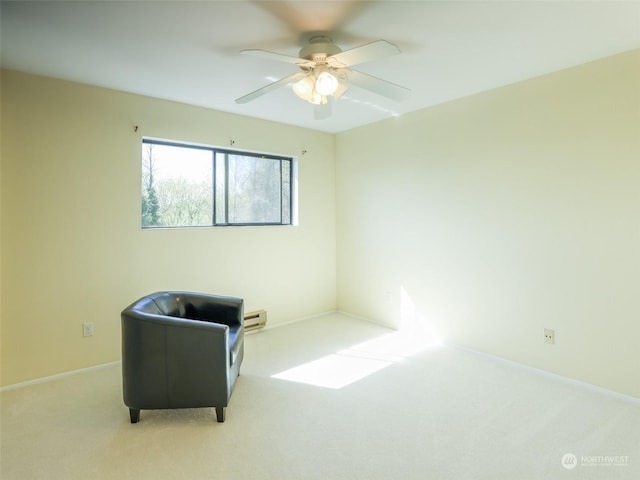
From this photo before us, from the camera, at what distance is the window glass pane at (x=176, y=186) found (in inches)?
133

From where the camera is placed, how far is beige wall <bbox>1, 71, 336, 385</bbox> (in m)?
2.68

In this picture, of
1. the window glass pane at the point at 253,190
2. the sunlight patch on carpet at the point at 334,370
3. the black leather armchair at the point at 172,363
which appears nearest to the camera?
the black leather armchair at the point at 172,363

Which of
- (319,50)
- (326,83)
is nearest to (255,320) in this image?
(326,83)

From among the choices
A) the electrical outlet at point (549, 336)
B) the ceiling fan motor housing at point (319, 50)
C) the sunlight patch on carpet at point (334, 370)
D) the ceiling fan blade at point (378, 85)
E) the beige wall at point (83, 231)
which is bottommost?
the sunlight patch on carpet at point (334, 370)

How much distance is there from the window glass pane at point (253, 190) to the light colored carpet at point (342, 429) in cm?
173

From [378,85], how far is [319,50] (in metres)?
0.44

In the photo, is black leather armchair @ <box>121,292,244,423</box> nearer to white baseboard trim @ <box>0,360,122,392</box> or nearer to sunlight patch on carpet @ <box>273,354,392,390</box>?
sunlight patch on carpet @ <box>273,354,392,390</box>

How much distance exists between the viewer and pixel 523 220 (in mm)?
2967

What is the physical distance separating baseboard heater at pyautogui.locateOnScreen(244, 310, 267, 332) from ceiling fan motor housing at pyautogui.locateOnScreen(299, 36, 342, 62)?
8.91 ft

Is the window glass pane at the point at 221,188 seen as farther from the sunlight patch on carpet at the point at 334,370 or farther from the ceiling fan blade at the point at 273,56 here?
the ceiling fan blade at the point at 273,56

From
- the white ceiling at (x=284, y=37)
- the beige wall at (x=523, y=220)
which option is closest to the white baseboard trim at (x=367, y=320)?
the beige wall at (x=523, y=220)

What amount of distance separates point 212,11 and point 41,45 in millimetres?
1254

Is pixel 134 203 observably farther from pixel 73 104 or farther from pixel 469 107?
pixel 469 107

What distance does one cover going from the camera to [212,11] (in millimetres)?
1876
